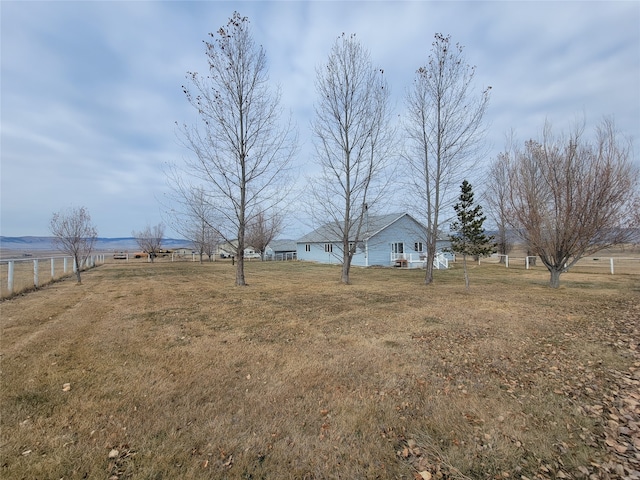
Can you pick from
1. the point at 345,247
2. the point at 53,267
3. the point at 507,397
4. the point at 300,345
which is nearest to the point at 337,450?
the point at 507,397

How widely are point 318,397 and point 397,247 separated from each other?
2525 cm

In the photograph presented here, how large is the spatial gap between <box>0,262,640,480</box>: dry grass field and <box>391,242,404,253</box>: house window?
67.1 ft

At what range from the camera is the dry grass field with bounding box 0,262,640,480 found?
257 cm

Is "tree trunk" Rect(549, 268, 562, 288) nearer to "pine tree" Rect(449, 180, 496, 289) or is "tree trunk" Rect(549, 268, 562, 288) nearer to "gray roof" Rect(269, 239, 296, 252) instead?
"pine tree" Rect(449, 180, 496, 289)

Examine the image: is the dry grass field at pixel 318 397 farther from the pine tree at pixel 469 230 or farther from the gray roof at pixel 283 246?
the gray roof at pixel 283 246

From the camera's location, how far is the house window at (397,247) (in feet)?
90.5

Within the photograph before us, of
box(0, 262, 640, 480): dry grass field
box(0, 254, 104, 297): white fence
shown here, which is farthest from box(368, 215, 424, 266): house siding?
box(0, 254, 104, 297): white fence

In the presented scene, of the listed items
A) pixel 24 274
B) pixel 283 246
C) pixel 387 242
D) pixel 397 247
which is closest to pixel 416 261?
pixel 397 247

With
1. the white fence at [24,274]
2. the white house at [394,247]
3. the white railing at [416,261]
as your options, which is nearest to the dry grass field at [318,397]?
the white fence at [24,274]

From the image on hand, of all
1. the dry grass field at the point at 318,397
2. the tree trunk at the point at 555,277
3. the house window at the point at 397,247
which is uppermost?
the house window at the point at 397,247

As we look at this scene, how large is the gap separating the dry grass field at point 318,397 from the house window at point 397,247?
20.5m

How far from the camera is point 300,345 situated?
17.5ft

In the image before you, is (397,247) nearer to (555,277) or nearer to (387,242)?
(387,242)

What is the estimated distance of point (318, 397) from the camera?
11.9ft
